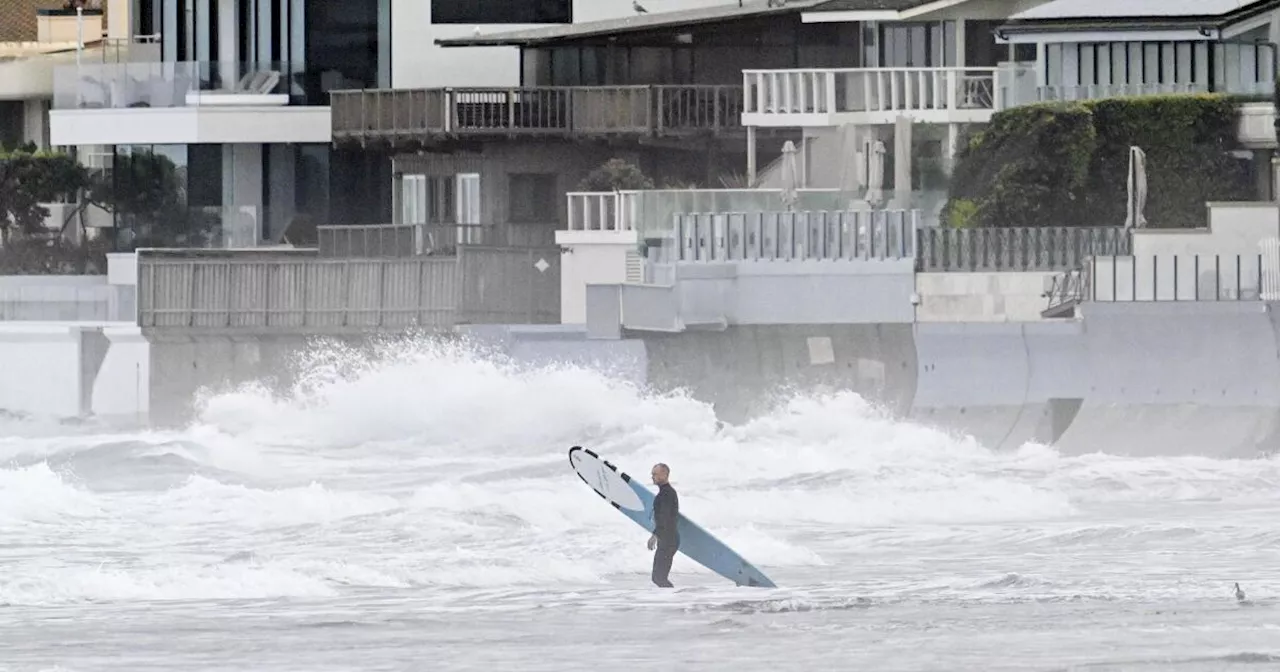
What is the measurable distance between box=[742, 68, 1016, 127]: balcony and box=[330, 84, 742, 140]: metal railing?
5.33 ft

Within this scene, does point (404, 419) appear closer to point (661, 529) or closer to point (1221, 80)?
point (1221, 80)

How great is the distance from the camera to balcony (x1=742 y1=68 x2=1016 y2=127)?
5331cm

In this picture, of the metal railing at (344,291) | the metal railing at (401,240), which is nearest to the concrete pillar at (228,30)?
the metal railing at (401,240)

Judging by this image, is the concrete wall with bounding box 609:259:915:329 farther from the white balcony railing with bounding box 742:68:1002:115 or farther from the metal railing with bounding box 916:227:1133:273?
the white balcony railing with bounding box 742:68:1002:115

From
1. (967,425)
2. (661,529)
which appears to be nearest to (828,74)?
(967,425)

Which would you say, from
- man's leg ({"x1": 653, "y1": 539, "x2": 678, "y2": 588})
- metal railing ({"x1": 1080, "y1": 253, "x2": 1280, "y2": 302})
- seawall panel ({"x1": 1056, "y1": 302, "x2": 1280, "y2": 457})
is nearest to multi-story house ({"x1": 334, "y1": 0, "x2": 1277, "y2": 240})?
metal railing ({"x1": 1080, "y1": 253, "x2": 1280, "y2": 302})

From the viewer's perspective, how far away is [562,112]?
58094 mm

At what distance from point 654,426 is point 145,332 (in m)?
10.6

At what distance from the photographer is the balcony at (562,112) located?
189 feet

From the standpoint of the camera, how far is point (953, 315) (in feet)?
154

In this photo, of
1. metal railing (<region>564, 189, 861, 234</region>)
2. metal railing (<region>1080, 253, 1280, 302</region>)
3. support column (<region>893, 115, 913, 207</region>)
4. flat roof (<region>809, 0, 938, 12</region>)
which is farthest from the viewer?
flat roof (<region>809, 0, 938, 12</region>)

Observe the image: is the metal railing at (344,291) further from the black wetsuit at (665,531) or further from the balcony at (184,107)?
the black wetsuit at (665,531)

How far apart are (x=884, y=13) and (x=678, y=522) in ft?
84.9

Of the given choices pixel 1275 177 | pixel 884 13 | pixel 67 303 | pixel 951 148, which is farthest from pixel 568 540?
pixel 67 303
